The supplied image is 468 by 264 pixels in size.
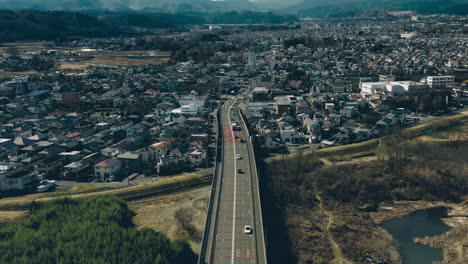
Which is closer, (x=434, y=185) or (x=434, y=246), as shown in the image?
(x=434, y=246)

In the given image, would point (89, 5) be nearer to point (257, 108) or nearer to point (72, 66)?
point (72, 66)

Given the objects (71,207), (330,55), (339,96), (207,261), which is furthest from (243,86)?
(207,261)

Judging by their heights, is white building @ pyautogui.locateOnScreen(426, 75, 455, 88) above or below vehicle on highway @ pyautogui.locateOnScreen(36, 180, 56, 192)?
above

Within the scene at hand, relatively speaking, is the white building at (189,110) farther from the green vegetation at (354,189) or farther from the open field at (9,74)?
the open field at (9,74)

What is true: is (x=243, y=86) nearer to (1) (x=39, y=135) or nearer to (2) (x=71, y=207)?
(1) (x=39, y=135)

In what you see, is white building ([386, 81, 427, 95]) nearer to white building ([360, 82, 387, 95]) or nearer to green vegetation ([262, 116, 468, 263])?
A: white building ([360, 82, 387, 95])

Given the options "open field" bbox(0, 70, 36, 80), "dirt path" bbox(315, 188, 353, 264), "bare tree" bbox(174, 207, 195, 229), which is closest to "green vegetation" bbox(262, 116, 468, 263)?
"dirt path" bbox(315, 188, 353, 264)
